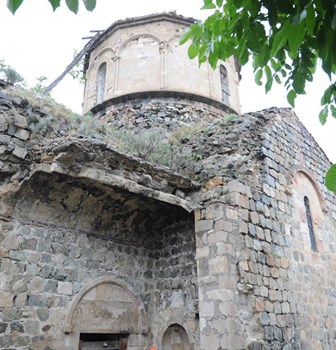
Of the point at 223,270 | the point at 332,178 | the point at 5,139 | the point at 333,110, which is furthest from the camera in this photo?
the point at 223,270

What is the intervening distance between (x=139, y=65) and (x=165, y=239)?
5757 millimetres

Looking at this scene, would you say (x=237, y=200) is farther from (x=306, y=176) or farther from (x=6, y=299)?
(x=6, y=299)

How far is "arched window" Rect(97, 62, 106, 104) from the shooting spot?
37.2 ft

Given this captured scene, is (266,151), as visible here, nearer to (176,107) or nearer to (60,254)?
(176,107)

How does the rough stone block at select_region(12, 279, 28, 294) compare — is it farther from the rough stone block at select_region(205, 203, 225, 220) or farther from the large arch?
the large arch

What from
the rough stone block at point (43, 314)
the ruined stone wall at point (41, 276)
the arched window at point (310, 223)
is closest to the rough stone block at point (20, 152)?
the ruined stone wall at point (41, 276)

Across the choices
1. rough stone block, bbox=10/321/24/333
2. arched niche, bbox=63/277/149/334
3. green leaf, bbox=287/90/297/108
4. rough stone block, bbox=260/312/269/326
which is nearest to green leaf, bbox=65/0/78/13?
green leaf, bbox=287/90/297/108

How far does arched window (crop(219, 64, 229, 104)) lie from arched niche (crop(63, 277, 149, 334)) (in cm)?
690

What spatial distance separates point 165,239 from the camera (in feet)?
24.4

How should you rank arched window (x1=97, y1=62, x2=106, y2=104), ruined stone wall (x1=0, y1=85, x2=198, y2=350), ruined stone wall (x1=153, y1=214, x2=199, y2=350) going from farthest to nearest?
arched window (x1=97, y1=62, x2=106, y2=104)
ruined stone wall (x1=153, y1=214, x2=199, y2=350)
ruined stone wall (x1=0, y1=85, x2=198, y2=350)

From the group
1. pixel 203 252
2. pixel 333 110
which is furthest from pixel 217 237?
pixel 333 110

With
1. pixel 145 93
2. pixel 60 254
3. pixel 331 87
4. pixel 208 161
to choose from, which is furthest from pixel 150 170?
pixel 145 93

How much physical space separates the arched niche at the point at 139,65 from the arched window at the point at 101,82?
812 millimetres

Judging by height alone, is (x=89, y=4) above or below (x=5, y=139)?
below
